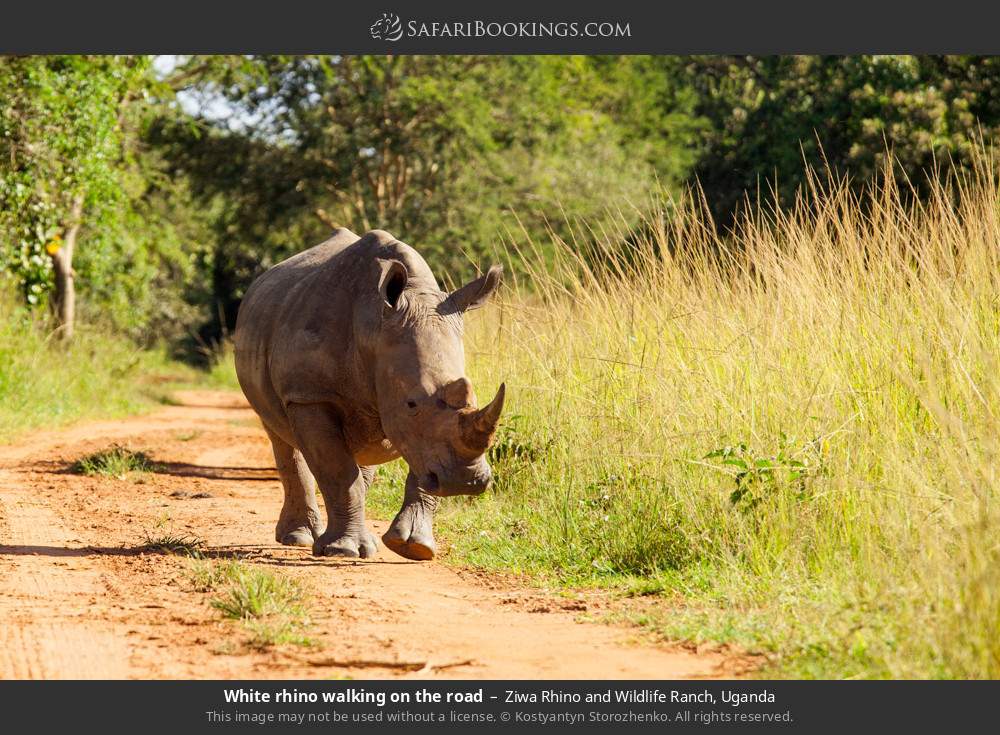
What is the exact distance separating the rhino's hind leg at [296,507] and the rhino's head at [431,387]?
1.28 m

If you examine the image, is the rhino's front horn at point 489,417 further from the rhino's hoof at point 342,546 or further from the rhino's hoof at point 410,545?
the rhino's hoof at point 342,546

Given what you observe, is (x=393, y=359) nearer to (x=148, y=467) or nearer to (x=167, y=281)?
(x=148, y=467)

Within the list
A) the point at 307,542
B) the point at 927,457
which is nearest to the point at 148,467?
the point at 307,542

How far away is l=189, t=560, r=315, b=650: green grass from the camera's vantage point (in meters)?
4.50

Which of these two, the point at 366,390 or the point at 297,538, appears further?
the point at 297,538

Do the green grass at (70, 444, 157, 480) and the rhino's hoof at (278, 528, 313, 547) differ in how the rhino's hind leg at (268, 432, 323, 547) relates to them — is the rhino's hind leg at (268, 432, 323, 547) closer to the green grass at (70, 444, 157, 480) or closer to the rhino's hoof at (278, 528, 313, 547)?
the rhino's hoof at (278, 528, 313, 547)

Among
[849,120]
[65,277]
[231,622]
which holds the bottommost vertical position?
[231,622]

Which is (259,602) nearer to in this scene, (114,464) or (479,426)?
(479,426)

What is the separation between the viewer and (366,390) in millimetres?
6258

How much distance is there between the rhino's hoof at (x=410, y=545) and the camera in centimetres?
616

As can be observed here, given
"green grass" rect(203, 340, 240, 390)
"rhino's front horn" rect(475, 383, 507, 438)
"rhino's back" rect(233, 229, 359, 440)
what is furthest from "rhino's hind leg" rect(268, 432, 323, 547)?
"green grass" rect(203, 340, 240, 390)

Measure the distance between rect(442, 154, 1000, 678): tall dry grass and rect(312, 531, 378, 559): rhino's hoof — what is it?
518mm

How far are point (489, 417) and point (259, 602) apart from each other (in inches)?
48.9

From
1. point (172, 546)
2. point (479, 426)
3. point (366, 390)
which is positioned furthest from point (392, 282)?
point (172, 546)
